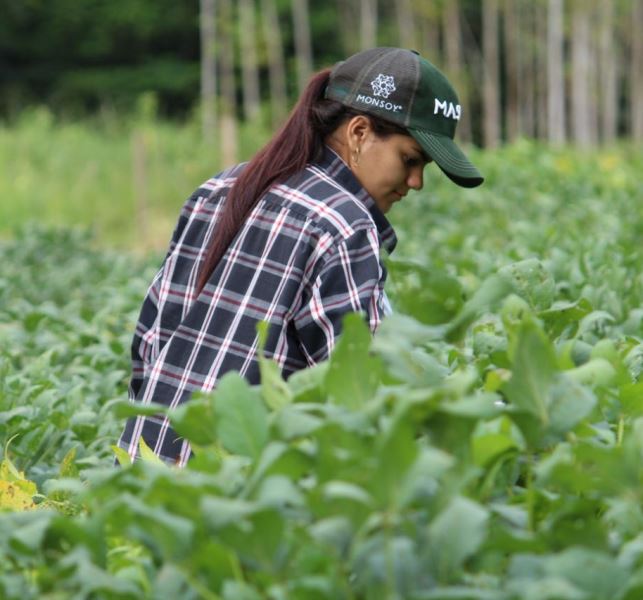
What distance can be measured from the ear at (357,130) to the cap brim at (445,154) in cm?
11

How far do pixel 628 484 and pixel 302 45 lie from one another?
3907 cm

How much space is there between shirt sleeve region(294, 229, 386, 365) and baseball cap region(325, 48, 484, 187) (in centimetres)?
27

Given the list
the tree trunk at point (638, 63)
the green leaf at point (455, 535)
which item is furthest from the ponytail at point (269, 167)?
the tree trunk at point (638, 63)

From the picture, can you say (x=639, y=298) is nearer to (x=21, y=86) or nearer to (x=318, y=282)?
(x=318, y=282)

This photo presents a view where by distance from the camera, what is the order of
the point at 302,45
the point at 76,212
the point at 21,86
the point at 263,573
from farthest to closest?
the point at 21,86, the point at 302,45, the point at 76,212, the point at 263,573

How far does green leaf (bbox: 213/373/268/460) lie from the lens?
6.30ft

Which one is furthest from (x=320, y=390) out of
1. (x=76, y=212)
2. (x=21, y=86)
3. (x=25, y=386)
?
(x=21, y=86)

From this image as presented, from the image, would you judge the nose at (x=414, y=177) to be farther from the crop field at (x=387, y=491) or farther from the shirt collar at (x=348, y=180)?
the crop field at (x=387, y=491)

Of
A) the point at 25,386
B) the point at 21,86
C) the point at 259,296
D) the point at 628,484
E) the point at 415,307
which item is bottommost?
the point at 21,86

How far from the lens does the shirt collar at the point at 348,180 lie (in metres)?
3.27

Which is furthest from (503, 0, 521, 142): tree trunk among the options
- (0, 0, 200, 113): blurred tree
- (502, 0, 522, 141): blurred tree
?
(0, 0, 200, 113): blurred tree

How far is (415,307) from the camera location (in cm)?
198

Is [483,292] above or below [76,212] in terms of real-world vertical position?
above

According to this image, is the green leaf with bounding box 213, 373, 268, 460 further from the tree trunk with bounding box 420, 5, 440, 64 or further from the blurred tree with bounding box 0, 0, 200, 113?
the blurred tree with bounding box 0, 0, 200, 113
